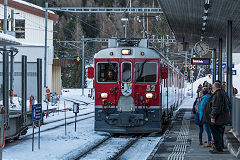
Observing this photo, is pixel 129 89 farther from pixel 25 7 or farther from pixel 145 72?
pixel 25 7

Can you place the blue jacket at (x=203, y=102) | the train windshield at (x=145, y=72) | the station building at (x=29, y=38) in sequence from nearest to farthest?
the blue jacket at (x=203, y=102), the train windshield at (x=145, y=72), the station building at (x=29, y=38)

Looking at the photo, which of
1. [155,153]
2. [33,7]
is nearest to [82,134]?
[155,153]

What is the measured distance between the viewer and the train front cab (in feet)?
52.2

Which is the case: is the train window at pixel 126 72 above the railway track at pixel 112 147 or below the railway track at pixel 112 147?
above

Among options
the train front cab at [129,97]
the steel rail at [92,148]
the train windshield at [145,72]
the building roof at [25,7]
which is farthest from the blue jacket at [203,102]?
the building roof at [25,7]

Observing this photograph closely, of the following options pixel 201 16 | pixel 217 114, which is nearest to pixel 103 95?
pixel 201 16

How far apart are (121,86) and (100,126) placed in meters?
1.53

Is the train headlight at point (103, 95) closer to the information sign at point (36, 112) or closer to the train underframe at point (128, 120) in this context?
the train underframe at point (128, 120)

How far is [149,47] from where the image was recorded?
54.4 feet

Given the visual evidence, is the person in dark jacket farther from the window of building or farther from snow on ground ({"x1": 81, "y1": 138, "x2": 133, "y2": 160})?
the window of building

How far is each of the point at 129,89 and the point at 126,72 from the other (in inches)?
24.7

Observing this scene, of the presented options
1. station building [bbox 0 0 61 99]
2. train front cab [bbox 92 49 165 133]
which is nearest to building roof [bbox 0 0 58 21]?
station building [bbox 0 0 61 99]

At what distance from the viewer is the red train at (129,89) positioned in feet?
52.3

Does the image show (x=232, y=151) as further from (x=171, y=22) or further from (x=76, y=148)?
(x=171, y=22)
